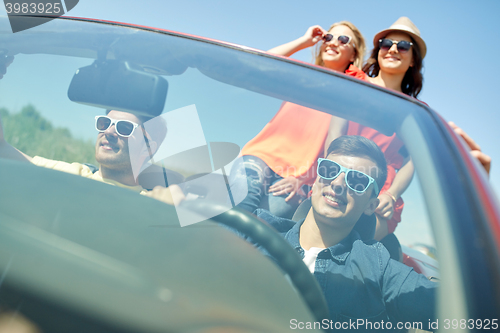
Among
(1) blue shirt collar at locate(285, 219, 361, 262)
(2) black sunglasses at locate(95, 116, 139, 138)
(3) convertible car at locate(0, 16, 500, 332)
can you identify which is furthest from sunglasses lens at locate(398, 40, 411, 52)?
(2) black sunglasses at locate(95, 116, 139, 138)

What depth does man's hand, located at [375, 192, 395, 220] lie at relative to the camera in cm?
109

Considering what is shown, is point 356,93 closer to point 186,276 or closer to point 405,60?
point 186,276

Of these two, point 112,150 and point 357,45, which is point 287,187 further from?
point 357,45

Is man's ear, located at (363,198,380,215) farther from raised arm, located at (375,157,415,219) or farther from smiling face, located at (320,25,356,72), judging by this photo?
smiling face, located at (320,25,356,72)

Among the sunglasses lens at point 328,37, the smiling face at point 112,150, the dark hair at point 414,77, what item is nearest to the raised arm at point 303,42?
the sunglasses lens at point 328,37

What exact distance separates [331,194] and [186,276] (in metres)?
0.68

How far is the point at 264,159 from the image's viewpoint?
5.12 ft

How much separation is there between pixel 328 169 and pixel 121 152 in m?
0.71

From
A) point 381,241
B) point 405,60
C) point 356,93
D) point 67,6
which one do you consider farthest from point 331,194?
point 405,60

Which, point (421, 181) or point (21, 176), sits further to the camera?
point (421, 181)

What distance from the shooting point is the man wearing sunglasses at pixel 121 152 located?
40.0 inches

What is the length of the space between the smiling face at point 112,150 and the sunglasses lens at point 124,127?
1 centimetres

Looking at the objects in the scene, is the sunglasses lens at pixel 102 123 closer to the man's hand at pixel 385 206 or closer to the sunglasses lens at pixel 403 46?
the man's hand at pixel 385 206

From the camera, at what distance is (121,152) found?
4.03 ft
